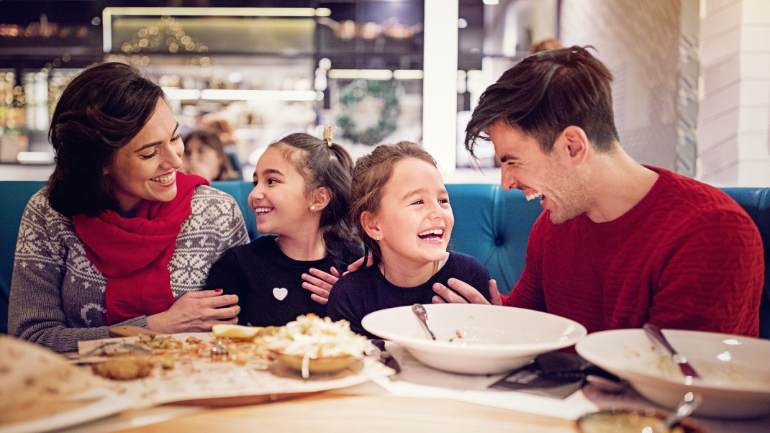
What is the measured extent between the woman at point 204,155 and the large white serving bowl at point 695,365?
382cm

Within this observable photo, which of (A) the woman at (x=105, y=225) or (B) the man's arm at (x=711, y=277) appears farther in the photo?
(A) the woman at (x=105, y=225)

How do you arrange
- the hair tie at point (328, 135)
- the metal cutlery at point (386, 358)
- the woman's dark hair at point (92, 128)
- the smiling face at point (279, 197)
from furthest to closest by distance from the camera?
the hair tie at point (328, 135) < the smiling face at point (279, 197) < the woman's dark hair at point (92, 128) < the metal cutlery at point (386, 358)

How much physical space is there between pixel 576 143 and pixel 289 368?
0.83 m

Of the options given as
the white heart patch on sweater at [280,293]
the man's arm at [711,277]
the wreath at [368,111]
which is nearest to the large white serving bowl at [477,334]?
the man's arm at [711,277]

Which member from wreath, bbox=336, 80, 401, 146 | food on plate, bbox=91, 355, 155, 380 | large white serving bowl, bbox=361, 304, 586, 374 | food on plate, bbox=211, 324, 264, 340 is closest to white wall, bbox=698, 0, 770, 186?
large white serving bowl, bbox=361, 304, 586, 374

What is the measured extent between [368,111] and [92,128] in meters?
Answer: 5.16

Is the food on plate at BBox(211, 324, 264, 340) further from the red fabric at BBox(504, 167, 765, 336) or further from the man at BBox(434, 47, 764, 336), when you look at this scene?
the red fabric at BBox(504, 167, 765, 336)

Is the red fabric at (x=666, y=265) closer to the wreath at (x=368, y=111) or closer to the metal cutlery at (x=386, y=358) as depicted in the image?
the metal cutlery at (x=386, y=358)

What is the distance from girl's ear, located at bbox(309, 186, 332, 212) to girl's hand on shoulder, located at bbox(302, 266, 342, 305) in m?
0.23

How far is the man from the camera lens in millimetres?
Result: 1371

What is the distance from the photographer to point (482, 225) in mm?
2584

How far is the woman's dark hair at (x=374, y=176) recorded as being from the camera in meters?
2.06

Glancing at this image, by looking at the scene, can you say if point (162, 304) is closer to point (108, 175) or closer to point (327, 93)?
point (108, 175)

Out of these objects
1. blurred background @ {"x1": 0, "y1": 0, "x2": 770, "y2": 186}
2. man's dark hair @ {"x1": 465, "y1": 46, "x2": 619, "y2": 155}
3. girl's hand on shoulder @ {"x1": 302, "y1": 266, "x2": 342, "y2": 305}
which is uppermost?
blurred background @ {"x1": 0, "y1": 0, "x2": 770, "y2": 186}
